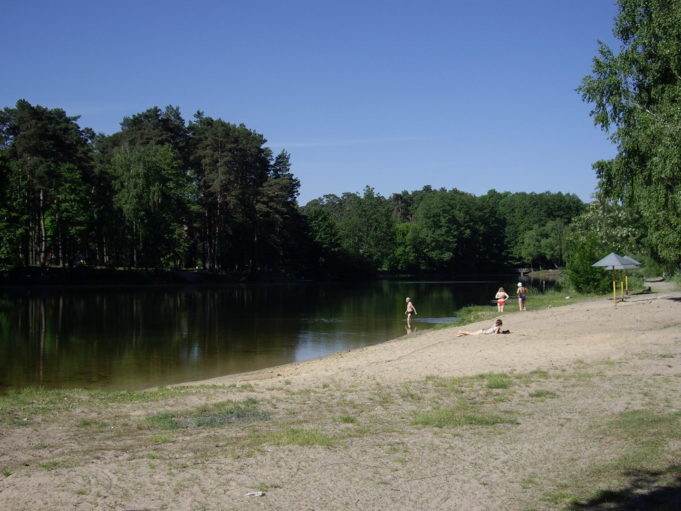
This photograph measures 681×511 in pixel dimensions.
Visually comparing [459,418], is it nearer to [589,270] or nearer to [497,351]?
[497,351]

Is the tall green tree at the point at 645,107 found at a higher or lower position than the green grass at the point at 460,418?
higher

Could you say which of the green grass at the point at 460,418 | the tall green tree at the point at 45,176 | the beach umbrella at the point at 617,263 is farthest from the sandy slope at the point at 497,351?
the tall green tree at the point at 45,176

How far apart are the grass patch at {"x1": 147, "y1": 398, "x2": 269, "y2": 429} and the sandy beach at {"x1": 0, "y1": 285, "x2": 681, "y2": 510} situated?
3.0 inches

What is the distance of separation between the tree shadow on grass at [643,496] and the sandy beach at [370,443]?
0.03 m

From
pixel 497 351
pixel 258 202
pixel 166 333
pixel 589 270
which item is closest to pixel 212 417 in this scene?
pixel 497 351

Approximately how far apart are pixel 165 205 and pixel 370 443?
6977 centimetres

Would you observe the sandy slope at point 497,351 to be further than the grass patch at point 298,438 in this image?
Yes

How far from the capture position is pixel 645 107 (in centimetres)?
2647

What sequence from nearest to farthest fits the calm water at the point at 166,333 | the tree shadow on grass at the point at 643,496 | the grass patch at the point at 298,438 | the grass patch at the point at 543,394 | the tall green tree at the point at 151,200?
the tree shadow on grass at the point at 643,496 < the grass patch at the point at 298,438 < the grass patch at the point at 543,394 < the calm water at the point at 166,333 < the tall green tree at the point at 151,200

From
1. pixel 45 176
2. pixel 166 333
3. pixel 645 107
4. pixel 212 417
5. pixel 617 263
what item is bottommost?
pixel 166 333

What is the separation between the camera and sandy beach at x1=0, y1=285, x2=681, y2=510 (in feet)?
21.5

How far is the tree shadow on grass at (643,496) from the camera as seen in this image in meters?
6.00

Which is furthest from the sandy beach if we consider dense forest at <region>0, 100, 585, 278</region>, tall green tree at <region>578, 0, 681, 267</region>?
dense forest at <region>0, 100, 585, 278</region>

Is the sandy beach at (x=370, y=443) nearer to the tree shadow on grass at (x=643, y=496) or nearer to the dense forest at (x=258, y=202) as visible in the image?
the tree shadow on grass at (x=643, y=496)
